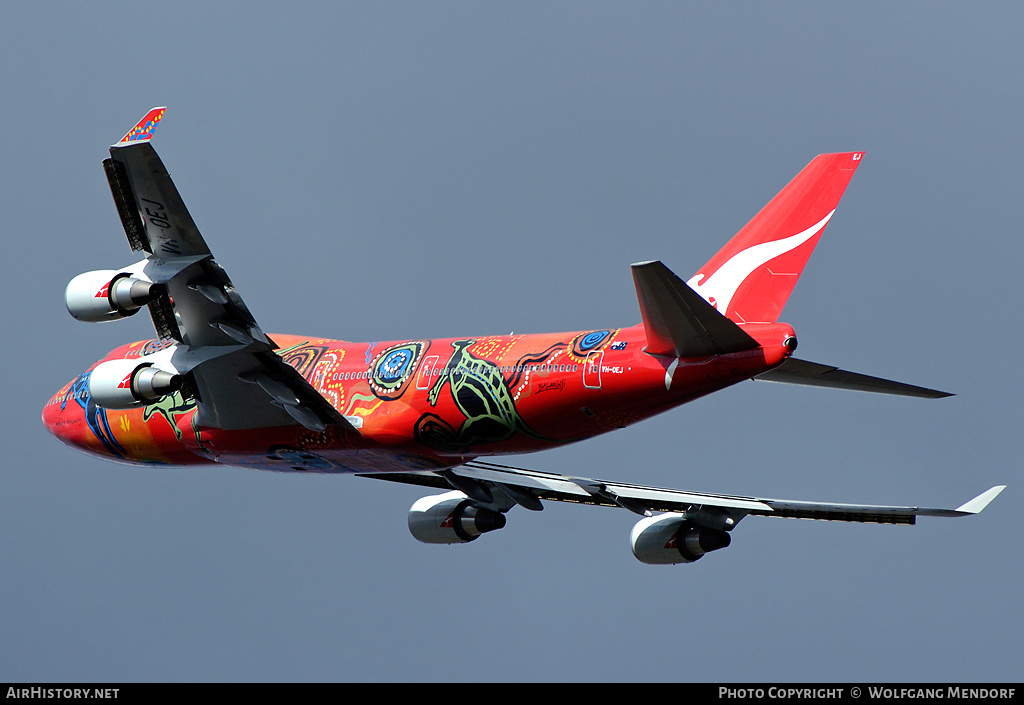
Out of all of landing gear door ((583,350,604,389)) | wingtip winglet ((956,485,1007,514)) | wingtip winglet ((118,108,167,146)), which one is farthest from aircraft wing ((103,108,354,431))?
wingtip winglet ((956,485,1007,514))

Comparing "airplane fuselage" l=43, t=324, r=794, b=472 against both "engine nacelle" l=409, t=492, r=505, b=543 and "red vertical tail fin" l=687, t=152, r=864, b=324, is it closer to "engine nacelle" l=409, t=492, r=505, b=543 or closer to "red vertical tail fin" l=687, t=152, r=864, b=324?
"red vertical tail fin" l=687, t=152, r=864, b=324

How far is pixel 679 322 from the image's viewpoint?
949 inches

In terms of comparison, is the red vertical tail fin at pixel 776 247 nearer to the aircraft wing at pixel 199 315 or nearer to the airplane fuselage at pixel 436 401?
the airplane fuselage at pixel 436 401

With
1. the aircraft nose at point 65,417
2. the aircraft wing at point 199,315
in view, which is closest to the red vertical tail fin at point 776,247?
the aircraft wing at point 199,315

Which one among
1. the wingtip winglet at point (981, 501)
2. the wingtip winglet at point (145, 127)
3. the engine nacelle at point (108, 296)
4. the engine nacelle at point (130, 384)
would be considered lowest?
the wingtip winglet at point (981, 501)

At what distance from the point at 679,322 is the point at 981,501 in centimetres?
752

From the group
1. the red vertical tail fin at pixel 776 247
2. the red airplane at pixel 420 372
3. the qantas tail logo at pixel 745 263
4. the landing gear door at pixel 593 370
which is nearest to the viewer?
the red airplane at pixel 420 372

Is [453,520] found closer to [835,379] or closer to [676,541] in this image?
[676,541]

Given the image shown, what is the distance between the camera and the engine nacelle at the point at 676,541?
108 feet

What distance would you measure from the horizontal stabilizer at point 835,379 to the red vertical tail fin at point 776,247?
1176 mm

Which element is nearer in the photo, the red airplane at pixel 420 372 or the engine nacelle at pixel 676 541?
the red airplane at pixel 420 372

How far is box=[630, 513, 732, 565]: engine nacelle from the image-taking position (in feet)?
108

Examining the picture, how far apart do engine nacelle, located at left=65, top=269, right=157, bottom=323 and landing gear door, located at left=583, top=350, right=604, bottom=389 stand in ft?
27.5
